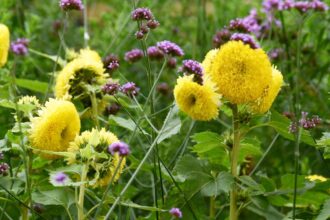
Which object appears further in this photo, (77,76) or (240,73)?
(77,76)

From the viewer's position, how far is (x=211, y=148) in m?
1.30

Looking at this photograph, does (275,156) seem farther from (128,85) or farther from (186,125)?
(128,85)

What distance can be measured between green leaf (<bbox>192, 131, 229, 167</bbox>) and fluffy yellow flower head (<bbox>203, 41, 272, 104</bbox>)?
0.10 metres

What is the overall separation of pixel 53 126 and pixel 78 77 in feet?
0.69

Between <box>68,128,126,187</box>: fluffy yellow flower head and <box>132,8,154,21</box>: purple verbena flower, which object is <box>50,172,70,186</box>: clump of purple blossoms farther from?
<box>132,8,154,21</box>: purple verbena flower

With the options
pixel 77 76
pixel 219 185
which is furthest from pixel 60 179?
pixel 77 76

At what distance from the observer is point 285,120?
1308 millimetres

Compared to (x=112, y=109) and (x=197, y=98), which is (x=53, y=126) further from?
(x=112, y=109)

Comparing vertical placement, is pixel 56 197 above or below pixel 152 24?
below

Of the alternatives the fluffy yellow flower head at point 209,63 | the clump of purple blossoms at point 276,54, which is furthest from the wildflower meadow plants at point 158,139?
the clump of purple blossoms at point 276,54

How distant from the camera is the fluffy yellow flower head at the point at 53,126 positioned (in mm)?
1215

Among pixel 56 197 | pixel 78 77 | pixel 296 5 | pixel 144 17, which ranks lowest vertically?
pixel 56 197

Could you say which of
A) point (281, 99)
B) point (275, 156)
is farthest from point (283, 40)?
point (275, 156)

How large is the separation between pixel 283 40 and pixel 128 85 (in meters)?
1.05
